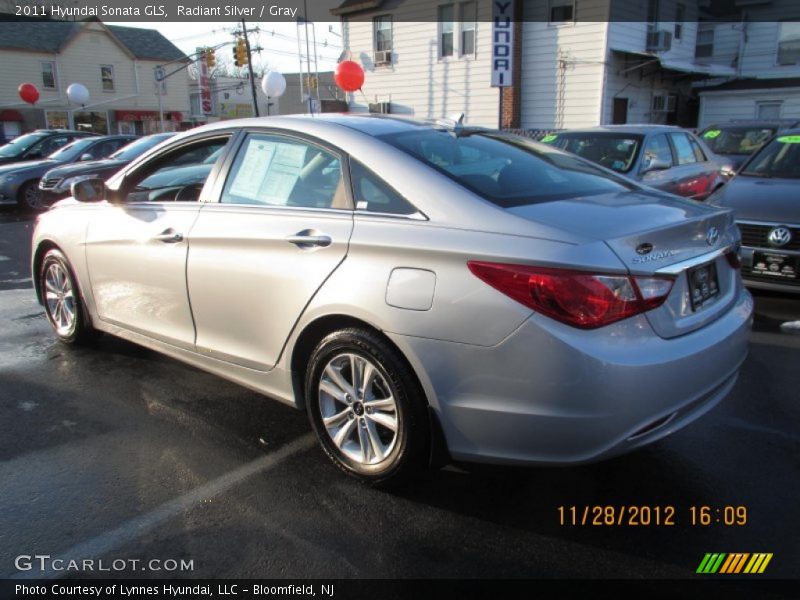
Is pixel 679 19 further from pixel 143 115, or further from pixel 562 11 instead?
pixel 143 115

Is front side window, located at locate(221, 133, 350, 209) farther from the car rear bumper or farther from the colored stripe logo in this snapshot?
the colored stripe logo

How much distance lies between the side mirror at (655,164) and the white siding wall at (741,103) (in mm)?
17269

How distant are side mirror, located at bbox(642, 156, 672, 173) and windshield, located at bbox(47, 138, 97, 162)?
11265 mm

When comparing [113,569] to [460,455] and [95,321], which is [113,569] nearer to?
[460,455]

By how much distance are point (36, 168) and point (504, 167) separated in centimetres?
1290

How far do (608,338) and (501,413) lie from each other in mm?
488

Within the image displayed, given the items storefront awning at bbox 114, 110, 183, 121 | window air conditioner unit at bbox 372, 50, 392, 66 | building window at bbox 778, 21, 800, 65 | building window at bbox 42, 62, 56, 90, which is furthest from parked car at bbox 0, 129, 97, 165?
storefront awning at bbox 114, 110, 183, 121

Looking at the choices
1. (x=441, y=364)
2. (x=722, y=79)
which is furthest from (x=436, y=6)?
(x=441, y=364)

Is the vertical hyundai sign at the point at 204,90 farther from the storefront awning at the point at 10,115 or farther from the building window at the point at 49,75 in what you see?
the storefront awning at the point at 10,115

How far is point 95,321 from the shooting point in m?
4.50

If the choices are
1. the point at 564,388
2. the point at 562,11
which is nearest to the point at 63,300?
the point at 564,388

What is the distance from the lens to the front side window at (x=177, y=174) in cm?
391

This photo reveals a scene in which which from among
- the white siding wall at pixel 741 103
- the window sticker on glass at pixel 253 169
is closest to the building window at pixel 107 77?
the white siding wall at pixel 741 103

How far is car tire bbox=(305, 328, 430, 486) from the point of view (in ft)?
8.82
